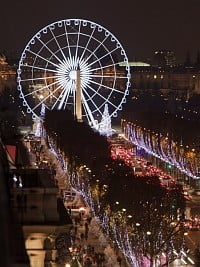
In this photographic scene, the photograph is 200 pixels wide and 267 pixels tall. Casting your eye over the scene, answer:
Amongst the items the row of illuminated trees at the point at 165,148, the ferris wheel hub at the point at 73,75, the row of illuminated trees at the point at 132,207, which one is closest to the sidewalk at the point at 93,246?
the row of illuminated trees at the point at 132,207

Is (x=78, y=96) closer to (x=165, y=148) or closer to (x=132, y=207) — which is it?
(x=165, y=148)

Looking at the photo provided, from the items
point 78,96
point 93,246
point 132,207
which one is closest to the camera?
point 93,246

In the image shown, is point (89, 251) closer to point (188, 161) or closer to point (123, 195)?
point (123, 195)

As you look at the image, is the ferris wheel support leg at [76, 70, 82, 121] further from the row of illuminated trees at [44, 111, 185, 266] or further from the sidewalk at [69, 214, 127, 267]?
the sidewalk at [69, 214, 127, 267]

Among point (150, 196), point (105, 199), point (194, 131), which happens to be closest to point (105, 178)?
point (105, 199)

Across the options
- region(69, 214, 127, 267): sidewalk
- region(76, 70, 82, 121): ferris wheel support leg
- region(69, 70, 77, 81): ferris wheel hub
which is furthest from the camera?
region(76, 70, 82, 121): ferris wheel support leg

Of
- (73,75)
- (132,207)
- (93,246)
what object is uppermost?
(73,75)

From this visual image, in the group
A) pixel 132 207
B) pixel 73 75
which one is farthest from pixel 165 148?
pixel 132 207

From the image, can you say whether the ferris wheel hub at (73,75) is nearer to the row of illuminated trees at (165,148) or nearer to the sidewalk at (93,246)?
the row of illuminated trees at (165,148)

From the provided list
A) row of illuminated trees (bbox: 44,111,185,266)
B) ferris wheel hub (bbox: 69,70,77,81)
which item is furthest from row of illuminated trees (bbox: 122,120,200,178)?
ferris wheel hub (bbox: 69,70,77,81)
